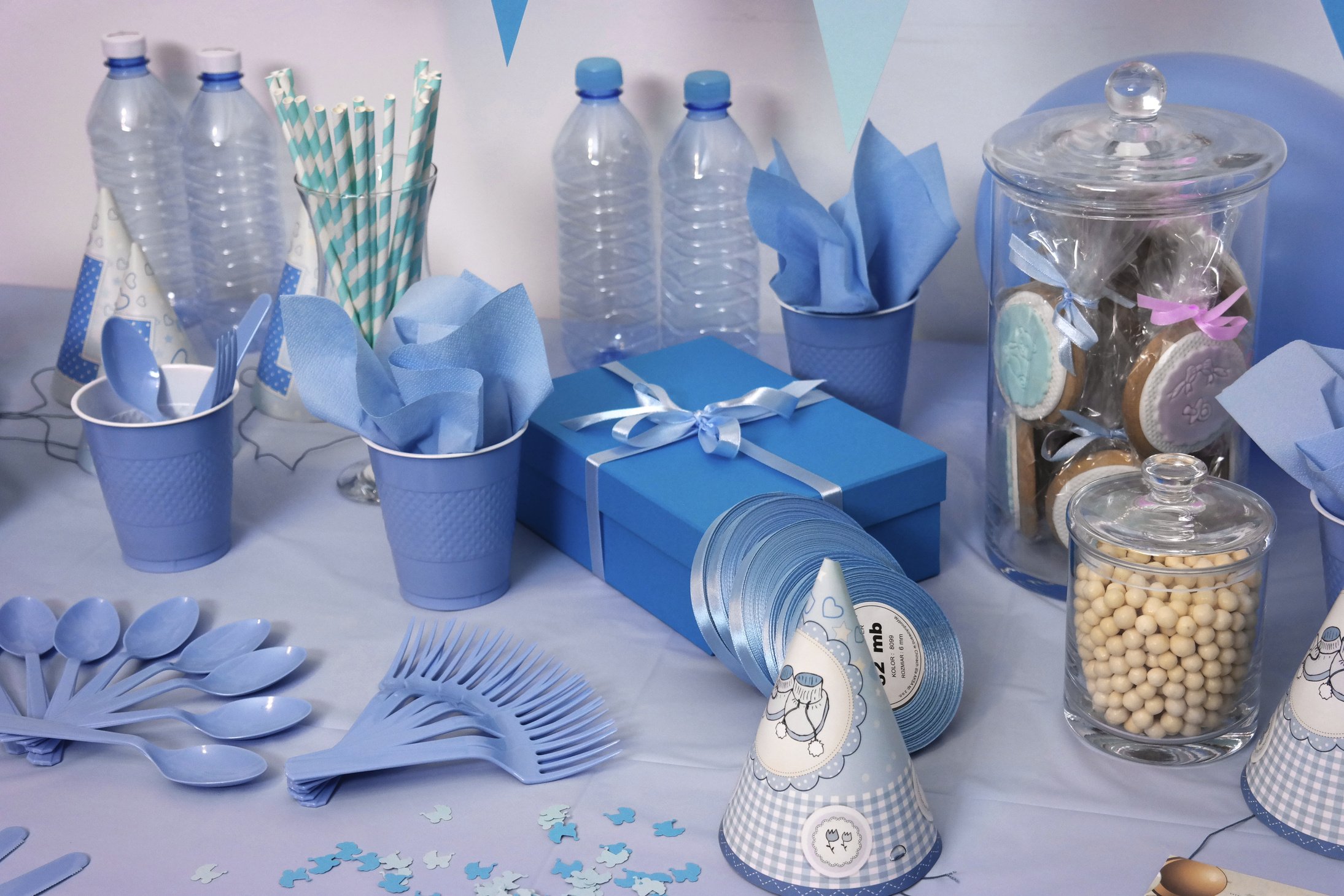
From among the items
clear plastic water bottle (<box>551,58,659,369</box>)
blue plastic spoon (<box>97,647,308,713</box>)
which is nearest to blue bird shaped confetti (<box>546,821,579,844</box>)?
blue plastic spoon (<box>97,647,308,713</box>)

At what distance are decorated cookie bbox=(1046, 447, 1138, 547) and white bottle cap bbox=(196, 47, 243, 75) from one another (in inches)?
34.7

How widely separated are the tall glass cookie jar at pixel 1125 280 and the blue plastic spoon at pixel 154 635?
0.57m

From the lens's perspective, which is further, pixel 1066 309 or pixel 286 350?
pixel 286 350

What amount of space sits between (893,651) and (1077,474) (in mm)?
211

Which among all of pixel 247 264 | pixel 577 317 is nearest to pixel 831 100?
pixel 577 317

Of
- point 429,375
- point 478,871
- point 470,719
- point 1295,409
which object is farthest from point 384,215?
point 1295,409

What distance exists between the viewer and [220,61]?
1.32 metres

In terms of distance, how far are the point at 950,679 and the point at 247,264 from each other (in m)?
0.95

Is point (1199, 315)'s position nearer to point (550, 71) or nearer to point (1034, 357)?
point (1034, 357)

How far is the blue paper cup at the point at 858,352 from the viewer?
1113mm

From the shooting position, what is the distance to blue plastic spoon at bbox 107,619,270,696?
854 millimetres

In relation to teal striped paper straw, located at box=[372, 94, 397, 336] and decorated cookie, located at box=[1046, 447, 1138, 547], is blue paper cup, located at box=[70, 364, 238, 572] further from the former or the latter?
decorated cookie, located at box=[1046, 447, 1138, 547]

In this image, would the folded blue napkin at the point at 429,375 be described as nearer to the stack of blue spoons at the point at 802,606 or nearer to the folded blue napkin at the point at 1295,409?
the stack of blue spoons at the point at 802,606

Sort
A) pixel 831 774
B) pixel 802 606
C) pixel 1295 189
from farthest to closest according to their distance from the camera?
1. pixel 1295 189
2. pixel 802 606
3. pixel 831 774
